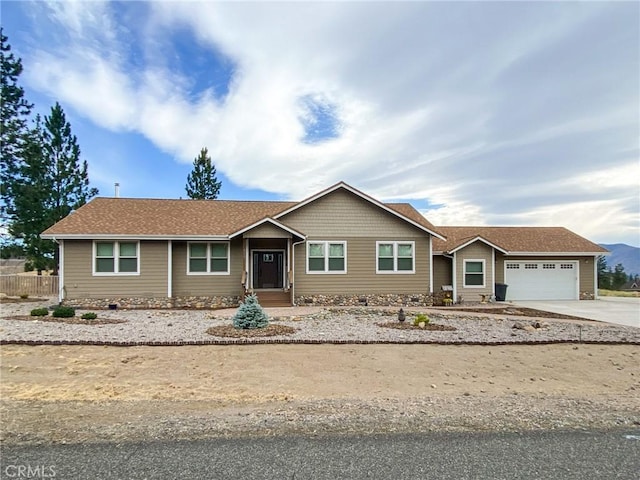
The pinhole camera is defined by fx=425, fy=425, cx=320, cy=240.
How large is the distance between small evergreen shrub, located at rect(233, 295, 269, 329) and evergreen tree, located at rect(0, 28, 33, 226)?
77.5 feet

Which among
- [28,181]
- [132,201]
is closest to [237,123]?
[132,201]

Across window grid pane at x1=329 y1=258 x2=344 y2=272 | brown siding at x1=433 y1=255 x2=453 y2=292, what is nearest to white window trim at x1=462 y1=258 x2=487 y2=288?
brown siding at x1=433 y1=255 x2=453 y2=292

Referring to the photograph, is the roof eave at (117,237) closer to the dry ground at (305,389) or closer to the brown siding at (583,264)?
the dry ground at (305,389)

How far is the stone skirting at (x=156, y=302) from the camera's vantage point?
16703mm

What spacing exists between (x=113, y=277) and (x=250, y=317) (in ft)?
29.4

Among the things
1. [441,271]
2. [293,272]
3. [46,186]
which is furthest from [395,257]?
[46,186]

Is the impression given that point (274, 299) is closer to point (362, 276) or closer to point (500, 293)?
point (362, 276)

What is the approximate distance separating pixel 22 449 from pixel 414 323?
9.74 m

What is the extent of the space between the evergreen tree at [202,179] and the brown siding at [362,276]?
74.6 ft

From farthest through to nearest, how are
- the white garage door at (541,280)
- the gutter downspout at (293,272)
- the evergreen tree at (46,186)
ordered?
the evergreen tree at (46,186) → the white garage door at (541,280) → the gutter downspout at (293,272)

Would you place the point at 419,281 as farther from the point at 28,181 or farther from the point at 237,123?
the point at 28,181

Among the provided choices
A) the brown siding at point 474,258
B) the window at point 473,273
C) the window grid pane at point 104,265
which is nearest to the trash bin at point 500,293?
the brown siding at point 474,258

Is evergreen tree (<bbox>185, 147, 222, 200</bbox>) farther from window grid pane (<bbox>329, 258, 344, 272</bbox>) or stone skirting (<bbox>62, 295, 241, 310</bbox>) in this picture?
window grid pane (<bbox>329, 258, 344, 272</bbox>)

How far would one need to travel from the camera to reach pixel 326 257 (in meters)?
18.3
